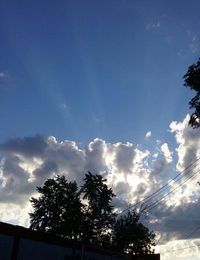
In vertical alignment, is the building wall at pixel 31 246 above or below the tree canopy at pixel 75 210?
below

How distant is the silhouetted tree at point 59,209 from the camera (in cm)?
5344

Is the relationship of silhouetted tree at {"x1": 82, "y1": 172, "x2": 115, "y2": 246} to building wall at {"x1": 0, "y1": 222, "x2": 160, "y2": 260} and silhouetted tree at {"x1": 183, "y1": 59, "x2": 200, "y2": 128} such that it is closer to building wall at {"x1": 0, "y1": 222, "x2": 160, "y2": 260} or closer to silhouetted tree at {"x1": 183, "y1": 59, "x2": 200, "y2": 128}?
building wall at {"x1": 0, "y1": 222, "x2": 160, "y2": 260}

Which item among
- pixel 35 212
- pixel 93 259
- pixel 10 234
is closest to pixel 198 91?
pixel 10 234

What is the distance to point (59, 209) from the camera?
55594 millimetres

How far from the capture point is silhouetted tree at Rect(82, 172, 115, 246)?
5688cm

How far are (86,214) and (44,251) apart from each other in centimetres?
2550

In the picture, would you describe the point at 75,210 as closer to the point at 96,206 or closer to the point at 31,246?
the point at 96,206

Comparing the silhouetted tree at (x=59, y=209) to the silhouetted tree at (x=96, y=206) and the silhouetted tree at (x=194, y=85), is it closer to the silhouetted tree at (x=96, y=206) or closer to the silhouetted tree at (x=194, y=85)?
the silhouetted tree at (x=96, y=206)

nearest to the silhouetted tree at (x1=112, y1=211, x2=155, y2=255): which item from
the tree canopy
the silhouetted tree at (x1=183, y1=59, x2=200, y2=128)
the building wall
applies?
the tree canopy

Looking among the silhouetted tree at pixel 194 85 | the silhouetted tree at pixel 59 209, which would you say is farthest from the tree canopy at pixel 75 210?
the silhouetted tree at pixel 194 85

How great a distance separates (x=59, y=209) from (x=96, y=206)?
7.43 m

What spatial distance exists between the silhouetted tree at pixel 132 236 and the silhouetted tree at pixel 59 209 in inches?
522

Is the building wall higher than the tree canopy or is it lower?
lower

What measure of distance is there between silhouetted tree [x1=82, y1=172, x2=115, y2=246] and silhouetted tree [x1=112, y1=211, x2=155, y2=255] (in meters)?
9.33
